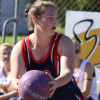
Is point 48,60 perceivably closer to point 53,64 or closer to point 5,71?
point 53,64

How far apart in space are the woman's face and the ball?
0.47 m

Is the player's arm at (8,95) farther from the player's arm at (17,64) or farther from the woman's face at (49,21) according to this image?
the woman's face at (49,21)

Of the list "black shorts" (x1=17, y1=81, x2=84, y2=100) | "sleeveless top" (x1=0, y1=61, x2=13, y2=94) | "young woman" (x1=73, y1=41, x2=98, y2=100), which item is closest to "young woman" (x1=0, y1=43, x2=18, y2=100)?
"sleeveless top" (x1=0, y1=61, x2=13, y2=94)

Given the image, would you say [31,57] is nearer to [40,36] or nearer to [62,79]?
[40,36]

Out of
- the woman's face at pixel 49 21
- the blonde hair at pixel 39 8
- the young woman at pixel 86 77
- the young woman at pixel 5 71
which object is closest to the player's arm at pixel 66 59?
the woman's face at pixel 49 21

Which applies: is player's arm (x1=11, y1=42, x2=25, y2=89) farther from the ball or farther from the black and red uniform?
the ball

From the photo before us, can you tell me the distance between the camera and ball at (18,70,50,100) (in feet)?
8.70

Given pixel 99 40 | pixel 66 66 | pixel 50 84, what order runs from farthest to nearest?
pixel 99 40
pixel 66 66
pixel 50 84

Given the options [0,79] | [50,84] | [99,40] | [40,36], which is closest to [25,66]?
[40,36]

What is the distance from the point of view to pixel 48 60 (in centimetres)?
307

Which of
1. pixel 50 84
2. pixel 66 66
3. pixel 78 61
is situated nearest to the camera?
pixel 50 84

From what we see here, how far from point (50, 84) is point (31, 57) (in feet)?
1.68

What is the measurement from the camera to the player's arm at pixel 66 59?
2.88 meters

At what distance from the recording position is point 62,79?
111 inches
